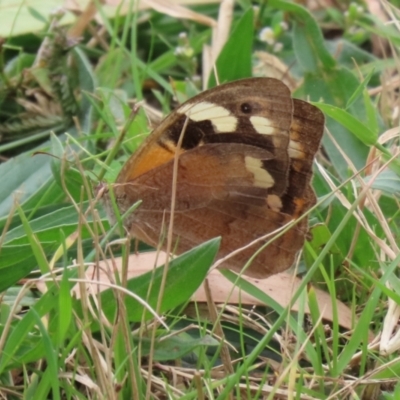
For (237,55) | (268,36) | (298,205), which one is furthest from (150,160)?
(268,36)

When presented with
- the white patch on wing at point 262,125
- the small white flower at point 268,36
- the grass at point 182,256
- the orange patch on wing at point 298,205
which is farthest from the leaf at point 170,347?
the small white flower at point 268,36

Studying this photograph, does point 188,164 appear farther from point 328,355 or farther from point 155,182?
point 328,355

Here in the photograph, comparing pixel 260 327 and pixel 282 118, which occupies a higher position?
pixel 282 118

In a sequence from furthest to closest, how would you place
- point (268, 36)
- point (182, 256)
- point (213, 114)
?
point (268, 36) → point (213, 114) → point (182, 256)

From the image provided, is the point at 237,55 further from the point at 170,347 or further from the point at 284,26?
the point at 170,347

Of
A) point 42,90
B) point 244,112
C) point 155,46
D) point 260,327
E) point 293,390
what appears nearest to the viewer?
point 293,390

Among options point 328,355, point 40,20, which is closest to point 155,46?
point 40,20
